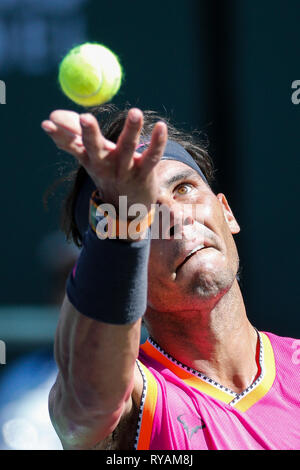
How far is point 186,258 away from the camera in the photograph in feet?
7.43

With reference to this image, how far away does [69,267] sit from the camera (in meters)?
4.07

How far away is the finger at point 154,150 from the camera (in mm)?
1519

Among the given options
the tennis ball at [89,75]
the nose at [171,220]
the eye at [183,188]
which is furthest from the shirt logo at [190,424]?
the tennis ball at [89,75]

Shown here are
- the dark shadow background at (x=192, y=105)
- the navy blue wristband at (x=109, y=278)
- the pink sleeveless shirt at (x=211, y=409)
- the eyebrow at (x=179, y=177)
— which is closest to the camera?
the navy blue wristband at (x=109, y=278)

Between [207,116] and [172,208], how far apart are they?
2862 mm

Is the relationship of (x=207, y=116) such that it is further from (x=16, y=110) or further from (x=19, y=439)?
(x=19, y=439)

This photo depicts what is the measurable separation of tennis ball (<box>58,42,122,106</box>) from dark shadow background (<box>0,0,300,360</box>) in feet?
8.82

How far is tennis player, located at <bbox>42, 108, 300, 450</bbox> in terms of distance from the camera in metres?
1.58

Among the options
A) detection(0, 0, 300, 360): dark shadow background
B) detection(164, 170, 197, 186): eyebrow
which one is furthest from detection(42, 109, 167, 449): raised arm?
detection(0, 0, 300, 360): dark shadow background

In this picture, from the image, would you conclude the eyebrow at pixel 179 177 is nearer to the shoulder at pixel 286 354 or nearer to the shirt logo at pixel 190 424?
the shoulder at pixel 286 354

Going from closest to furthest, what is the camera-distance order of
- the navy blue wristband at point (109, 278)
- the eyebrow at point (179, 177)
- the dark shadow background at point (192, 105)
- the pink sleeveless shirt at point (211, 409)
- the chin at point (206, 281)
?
the navy blue wristband at point (109, 278)
the pink sleeveless shirt at point (211, 409)
the chin at point (206, 281)
the eyebrow at point (179, 177)
the dark shadow background at point (192, 105)

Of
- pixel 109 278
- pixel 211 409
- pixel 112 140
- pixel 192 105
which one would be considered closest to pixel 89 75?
pixel 112 140

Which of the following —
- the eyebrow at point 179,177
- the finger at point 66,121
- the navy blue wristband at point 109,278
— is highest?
the finger at point 66,121

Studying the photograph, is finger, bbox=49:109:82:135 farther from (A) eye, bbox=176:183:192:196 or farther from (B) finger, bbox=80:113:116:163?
(A) eye, bbox=176:183:192:196
